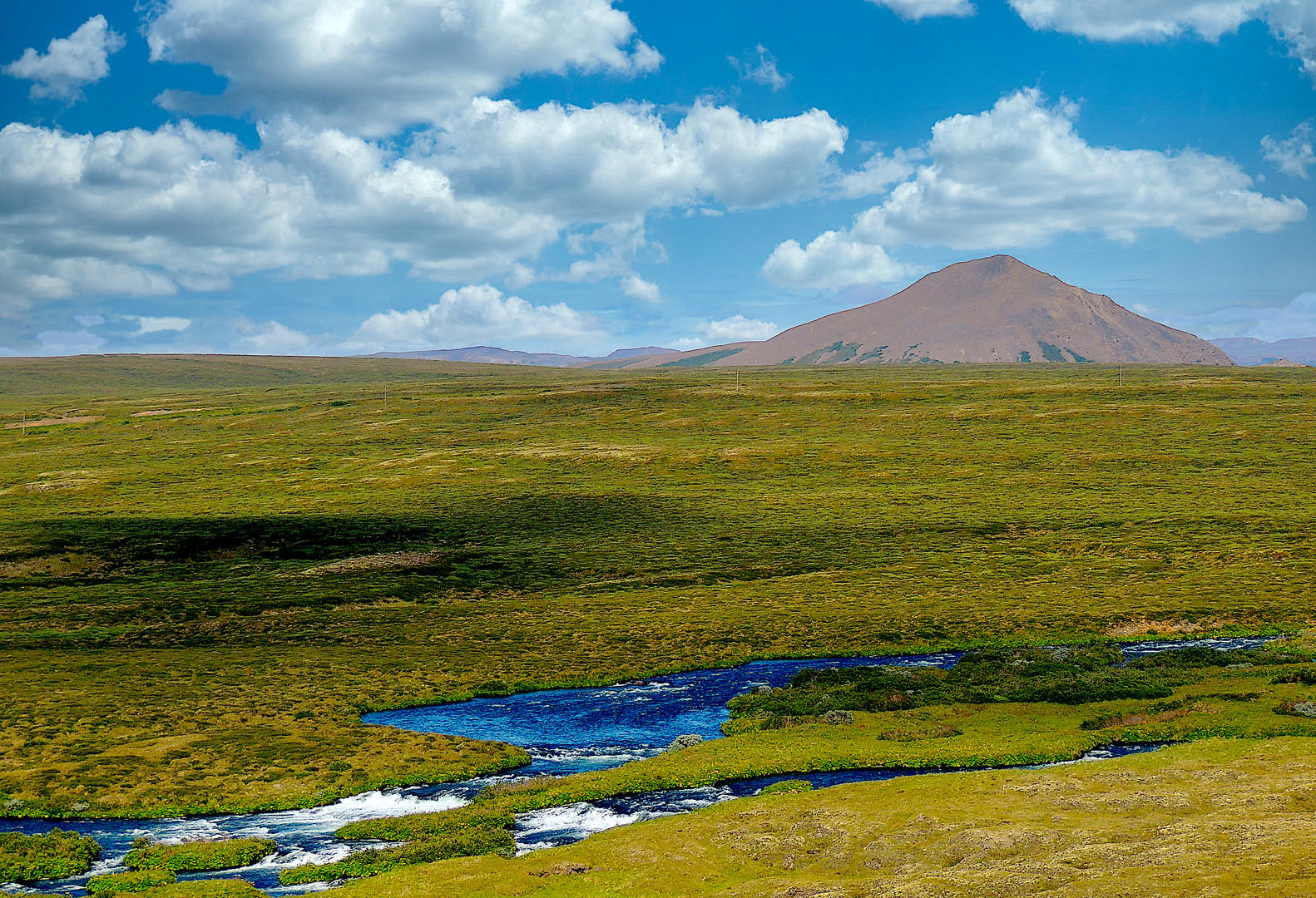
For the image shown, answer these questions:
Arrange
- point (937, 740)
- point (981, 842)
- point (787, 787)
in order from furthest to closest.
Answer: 1. point (937, 740)
2. point (787, 787)
3. point (981, 842)

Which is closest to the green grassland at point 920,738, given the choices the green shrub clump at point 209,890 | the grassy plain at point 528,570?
the green shrub clump at point 209,890

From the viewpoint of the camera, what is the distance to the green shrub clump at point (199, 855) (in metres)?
30.3

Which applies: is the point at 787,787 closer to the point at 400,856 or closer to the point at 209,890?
the point at 400,856

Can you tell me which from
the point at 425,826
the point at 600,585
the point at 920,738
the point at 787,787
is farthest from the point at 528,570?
the point at 787,787

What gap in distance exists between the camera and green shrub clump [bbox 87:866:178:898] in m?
28.1

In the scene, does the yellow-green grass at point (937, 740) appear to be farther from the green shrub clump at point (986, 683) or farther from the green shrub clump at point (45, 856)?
the green shrub clump at point (45, 856)

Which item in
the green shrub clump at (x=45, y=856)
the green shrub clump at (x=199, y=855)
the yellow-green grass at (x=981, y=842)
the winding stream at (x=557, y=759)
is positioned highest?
the yellow-green grass at (x=981, y=842)

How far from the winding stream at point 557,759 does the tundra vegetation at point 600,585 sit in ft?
Result: 4.18

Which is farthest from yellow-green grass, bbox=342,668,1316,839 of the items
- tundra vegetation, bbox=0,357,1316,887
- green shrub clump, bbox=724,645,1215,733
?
green shrub clump, bbox=724,645,1215,733

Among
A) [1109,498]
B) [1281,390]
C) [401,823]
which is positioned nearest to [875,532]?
[1109,498]

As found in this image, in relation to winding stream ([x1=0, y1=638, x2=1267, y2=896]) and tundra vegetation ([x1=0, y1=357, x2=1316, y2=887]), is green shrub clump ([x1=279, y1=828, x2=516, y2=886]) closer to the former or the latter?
winding stream ([x1=0, y1=638, x2=1267, y2=896])

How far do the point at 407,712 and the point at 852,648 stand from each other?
97.6ft

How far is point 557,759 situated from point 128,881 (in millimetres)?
18380

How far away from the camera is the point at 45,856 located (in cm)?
3078
